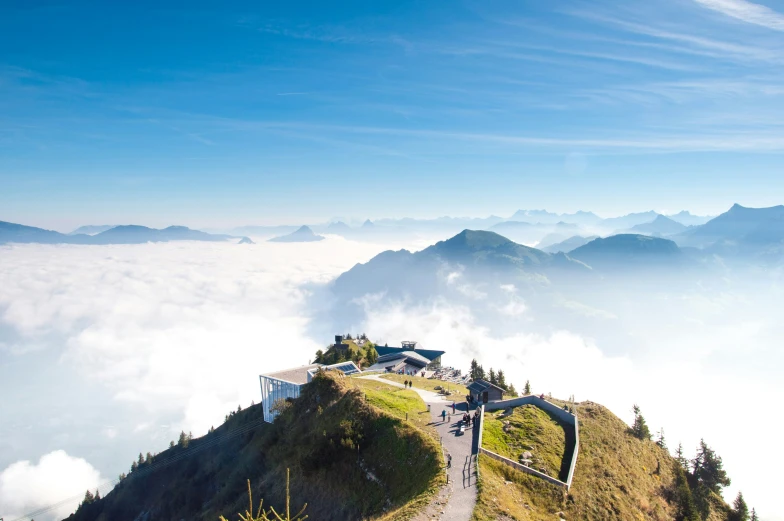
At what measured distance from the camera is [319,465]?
4791 centimetres

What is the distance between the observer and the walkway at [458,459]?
1265 inches

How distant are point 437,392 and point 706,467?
127ft

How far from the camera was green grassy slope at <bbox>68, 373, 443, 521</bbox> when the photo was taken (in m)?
40.7

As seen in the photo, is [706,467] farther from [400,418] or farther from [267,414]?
[267,414]

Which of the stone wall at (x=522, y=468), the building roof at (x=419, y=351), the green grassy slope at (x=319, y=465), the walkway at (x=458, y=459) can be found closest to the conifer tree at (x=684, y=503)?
the stone wall at (x=522, y=468)

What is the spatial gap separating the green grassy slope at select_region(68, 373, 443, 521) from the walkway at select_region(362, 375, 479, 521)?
178 cm

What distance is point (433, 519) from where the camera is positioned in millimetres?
30812

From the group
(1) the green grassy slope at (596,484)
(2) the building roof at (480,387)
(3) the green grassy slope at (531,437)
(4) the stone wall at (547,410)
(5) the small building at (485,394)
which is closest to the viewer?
(1) the green grassy slope at (596,484)

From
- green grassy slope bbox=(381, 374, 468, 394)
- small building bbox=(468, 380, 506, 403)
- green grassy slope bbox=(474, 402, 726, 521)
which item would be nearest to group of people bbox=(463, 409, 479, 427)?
green grassy slope bbox=(474, 402, 726, 521)

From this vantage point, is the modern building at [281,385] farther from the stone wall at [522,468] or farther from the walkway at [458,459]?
the stone wall at [522,468]

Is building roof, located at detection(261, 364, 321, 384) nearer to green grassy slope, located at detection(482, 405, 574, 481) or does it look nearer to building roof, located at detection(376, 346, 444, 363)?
green grassy slope, located at detection(482, 405, 574, 481)

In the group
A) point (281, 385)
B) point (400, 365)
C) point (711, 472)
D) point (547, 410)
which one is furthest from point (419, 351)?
point (711, 472)

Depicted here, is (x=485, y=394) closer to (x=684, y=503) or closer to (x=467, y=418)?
(x=467, y=418)

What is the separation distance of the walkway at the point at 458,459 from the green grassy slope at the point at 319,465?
5.83ft
